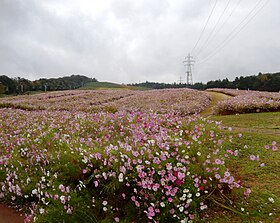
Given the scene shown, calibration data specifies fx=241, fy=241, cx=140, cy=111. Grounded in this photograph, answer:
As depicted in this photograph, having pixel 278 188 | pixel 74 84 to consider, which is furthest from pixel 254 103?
pixel 74 84

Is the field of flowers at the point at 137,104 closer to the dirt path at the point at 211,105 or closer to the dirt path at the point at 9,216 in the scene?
the dirt path at the point at 211,105

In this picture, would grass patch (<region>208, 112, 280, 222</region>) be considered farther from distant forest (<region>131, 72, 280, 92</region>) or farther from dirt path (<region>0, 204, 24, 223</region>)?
distant forest (<region>131, 72, 280, 92</region>)

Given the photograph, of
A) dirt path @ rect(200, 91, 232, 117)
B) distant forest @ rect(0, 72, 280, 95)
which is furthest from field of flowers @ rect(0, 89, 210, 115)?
distant forest @ rect(0, 72, 280, 95)

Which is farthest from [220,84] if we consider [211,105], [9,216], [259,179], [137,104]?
[9,216]

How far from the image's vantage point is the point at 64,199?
3.18 metres

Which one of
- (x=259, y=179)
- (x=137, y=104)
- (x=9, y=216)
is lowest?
(x=9, y=216)

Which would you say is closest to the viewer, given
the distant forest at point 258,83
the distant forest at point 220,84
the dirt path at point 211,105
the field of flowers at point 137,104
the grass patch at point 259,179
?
the grass patch at point 259,179

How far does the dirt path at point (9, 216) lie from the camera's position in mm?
3648

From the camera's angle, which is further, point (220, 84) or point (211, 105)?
point (220, 84)

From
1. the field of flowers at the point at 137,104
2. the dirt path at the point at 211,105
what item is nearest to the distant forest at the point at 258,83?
the dirt path at the point at 211,105

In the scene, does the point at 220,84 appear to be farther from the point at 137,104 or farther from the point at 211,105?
the point at 137,104

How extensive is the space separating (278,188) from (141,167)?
2077mm

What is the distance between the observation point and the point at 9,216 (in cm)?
378

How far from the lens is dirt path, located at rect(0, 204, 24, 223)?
3648 millimetres
